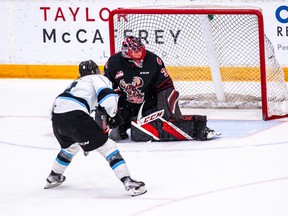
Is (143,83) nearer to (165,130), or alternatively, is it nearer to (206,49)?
(165,130)

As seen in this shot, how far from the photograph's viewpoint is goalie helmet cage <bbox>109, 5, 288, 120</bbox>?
7.99m

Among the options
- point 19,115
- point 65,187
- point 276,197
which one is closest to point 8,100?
point 19,115

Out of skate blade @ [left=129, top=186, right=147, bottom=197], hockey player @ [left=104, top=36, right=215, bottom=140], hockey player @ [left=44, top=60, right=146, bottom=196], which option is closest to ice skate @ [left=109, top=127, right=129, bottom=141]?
hockey player @ [left=104, top=36, right=215, bottom=140]

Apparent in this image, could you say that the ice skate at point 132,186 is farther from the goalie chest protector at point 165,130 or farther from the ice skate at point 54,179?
the goalie chest protector at point 165,130

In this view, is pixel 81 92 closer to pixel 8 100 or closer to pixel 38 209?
pixel 38 209

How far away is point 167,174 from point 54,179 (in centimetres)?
75

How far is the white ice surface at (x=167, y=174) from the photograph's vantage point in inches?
200

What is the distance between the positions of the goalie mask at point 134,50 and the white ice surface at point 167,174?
2.05 feet

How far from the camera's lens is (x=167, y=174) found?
591cm

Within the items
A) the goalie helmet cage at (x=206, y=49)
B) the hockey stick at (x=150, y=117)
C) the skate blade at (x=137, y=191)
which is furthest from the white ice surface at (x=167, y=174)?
the goalie helmet cage at (x=206, y=49)

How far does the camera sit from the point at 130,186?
525cm

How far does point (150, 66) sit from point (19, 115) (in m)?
1.80

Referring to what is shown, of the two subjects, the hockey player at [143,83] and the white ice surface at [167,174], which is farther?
the hockey player at [143,83]

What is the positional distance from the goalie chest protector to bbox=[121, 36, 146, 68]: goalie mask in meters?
0.45
